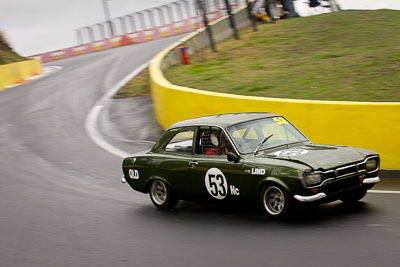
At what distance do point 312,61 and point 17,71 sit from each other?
17077 mm

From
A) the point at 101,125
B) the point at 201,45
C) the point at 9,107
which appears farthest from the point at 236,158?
the point at 201,45

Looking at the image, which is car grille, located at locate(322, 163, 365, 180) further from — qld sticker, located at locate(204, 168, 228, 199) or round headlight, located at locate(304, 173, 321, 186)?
qld sticker, located at locate(204, 168, 228, 199)

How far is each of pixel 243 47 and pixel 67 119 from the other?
832 cm

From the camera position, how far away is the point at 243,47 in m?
24.3

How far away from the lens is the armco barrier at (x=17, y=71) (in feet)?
94.1

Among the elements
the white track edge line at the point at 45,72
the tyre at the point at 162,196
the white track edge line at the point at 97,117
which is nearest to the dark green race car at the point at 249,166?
the tyre at the point at 162,196

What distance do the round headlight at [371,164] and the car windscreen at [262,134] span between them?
1050 mm

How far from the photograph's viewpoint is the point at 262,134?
8297 millimetres

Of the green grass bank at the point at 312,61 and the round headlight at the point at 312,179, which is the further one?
the green grass bank at the point at 312,61

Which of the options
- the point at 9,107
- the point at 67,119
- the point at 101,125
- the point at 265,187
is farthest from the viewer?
the point at 9,107

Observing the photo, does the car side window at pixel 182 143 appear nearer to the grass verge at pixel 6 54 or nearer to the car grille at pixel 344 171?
the car grille at pixel 344 171

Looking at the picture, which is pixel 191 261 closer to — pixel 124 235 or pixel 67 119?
pixel 124 235

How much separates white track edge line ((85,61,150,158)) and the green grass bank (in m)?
2.56

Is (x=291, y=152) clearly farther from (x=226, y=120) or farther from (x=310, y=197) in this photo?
(x=226, y=120)
